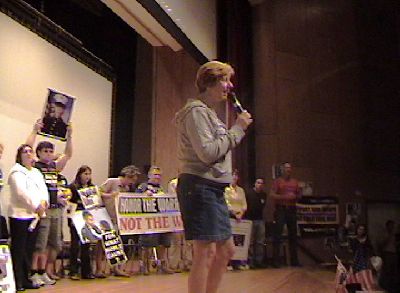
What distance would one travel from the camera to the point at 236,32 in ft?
23.6

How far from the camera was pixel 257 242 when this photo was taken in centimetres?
569

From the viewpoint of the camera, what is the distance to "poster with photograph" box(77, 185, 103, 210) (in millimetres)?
4156

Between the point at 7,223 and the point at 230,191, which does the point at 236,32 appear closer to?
the point at 230,191

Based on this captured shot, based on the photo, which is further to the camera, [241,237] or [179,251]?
[241,237]

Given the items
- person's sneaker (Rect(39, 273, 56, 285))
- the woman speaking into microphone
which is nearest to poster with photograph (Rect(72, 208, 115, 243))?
person's sneaker (Rect(39, 273, 56, 285))

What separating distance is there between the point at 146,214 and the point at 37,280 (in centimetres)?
132

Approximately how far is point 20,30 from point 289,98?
436 cm

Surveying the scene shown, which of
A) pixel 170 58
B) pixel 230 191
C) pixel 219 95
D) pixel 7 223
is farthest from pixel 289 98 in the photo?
pixel 219 95

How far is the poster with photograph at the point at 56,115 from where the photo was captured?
12.1 ft

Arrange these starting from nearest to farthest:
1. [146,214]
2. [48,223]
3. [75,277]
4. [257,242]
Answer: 1. [48,223]
2. [75,277]
3. [146,214]
4. [257,242]

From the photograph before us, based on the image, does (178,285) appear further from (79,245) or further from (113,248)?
(79,245)

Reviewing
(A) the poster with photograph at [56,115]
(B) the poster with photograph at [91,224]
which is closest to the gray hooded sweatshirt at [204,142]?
(A) the poster with photograph at [56,115]

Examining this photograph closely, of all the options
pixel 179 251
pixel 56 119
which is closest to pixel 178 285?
pixel 179 251

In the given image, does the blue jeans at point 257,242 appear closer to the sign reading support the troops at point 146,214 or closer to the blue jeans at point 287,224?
the blue jeans at point 287,224
